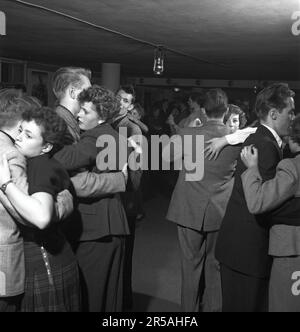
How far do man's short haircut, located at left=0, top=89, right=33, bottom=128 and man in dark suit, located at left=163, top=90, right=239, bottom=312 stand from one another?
4.14ft

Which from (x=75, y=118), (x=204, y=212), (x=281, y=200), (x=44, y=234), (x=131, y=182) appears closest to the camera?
(x=44, y=234)

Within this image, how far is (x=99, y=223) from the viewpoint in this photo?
2348 mm

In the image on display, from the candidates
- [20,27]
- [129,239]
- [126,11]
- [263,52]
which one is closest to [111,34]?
[20,27]

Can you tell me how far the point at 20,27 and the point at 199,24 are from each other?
7.27ft

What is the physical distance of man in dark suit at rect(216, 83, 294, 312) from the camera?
2289 mm

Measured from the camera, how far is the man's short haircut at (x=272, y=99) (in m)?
2.31

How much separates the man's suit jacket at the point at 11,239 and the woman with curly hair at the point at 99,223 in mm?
515

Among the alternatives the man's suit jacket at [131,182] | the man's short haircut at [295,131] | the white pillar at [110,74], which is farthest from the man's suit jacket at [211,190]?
the white pillar at [110,74]

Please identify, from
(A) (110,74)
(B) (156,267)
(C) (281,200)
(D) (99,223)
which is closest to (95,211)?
(D) (99,223)

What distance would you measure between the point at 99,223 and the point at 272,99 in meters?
1.08

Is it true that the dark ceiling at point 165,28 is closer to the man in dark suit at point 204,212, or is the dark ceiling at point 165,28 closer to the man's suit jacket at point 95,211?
the man in dark suit at point 204,212

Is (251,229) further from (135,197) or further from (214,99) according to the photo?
(135,197)

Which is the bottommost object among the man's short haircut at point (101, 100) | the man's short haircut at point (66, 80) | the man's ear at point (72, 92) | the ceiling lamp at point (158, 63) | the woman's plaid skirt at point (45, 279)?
the woman's plaid skirt at point (45, 279)

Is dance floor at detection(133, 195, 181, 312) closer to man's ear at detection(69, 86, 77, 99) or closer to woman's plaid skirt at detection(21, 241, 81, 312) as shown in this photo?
woman's plaid skirt at detection(21, 241, 81, 312)
